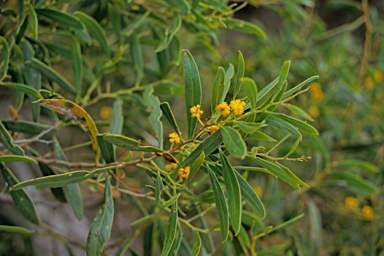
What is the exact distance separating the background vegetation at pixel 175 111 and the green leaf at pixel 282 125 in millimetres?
172

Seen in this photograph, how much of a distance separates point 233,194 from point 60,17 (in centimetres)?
65

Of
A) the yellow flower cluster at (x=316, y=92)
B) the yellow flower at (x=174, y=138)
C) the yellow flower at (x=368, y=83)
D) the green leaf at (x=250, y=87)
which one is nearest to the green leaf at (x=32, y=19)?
the yellow flower at (x=174, y=138)

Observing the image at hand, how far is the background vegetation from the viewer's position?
A: 77 centimetres

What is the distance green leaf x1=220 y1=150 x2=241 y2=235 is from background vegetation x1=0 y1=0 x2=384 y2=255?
155 mm

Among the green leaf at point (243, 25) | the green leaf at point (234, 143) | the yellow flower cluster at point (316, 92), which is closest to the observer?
the green leaf at point (234, 143)

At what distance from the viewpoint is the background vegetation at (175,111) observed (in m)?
0.77

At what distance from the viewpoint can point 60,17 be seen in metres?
0.76

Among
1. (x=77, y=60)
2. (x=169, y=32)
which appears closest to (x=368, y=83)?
(x=169, y=32)

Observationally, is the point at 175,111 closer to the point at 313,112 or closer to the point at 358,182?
the point at 313,112

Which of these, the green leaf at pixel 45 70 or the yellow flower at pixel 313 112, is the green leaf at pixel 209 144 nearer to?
the green leaf at pixel 45 70

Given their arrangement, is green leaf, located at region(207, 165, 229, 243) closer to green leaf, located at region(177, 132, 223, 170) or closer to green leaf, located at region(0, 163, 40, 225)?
green leaf, located at region(177, 132, 223, 170)

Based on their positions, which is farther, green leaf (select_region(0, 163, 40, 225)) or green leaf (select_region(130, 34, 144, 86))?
green leaf (select_region(130, 34, 144, 86))

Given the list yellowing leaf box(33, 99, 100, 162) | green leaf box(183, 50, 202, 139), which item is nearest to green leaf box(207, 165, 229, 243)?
green leaf box(183, 50, 202, 139)

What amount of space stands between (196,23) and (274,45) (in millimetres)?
944
